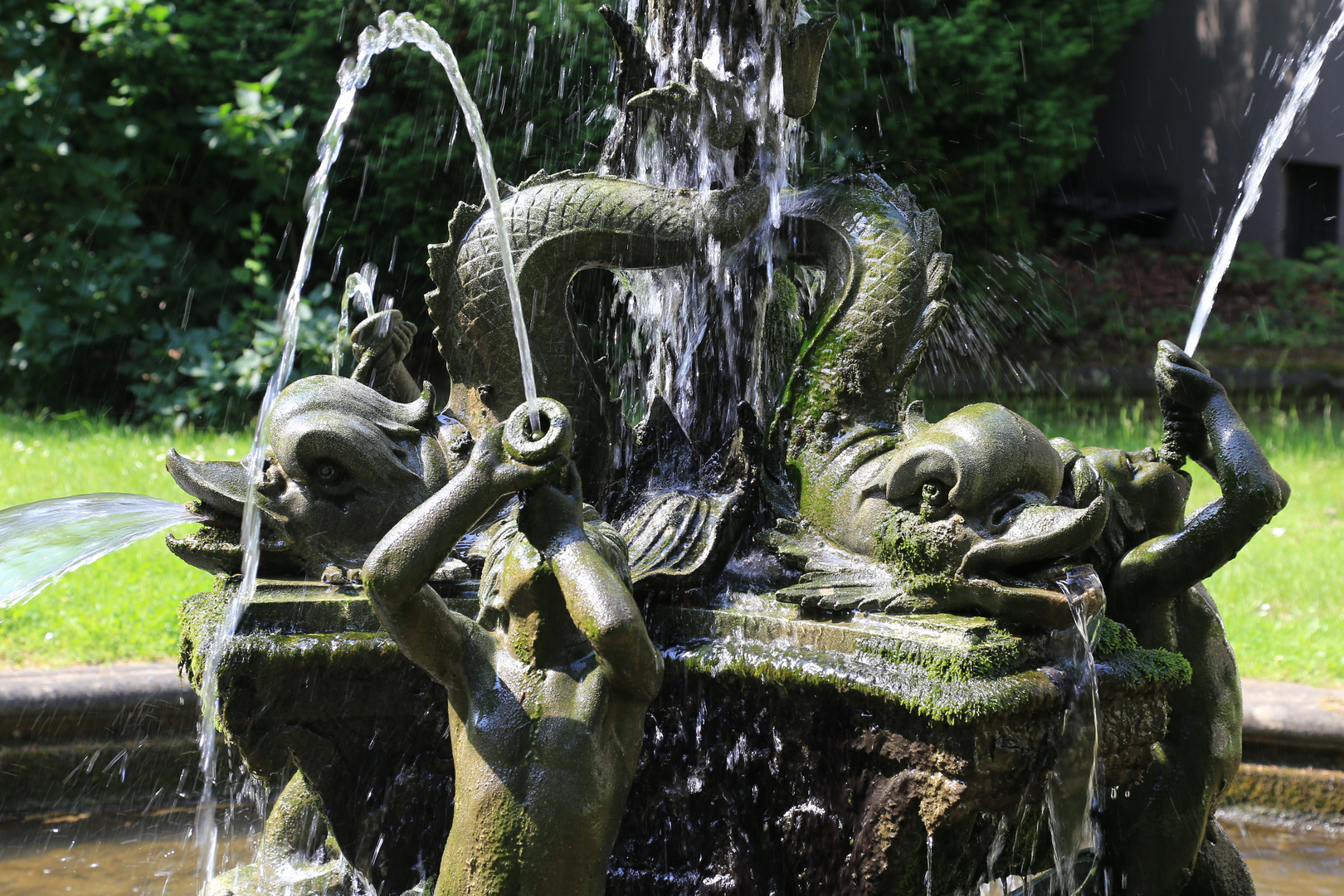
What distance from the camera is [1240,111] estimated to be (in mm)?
10484

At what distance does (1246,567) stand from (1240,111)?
19.7ft

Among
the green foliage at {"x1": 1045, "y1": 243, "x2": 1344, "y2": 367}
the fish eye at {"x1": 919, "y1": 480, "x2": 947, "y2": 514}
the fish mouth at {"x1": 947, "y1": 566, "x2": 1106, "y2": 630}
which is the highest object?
the green foliage at {"x1": 1045, "y1": 243, "x2": 1344, "y2": 367}

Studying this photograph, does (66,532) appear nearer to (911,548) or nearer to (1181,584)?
(911,548)

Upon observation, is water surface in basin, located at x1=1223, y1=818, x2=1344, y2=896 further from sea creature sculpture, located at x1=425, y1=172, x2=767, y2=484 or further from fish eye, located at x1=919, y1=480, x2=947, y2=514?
sea creature sculpture, located at x1=425, y1=172, x2=767, y2=484

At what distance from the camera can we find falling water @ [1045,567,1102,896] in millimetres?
2451

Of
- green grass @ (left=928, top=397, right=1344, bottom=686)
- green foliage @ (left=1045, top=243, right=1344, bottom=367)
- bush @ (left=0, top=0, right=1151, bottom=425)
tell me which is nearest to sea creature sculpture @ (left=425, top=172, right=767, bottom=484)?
green grass @ (left=928, top=397, right=1344, bottom=686)

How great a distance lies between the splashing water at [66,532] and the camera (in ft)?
9.33

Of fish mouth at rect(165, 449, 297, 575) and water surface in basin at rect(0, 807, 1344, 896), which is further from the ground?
fish mouth at rect(165, 449, 297, 575)

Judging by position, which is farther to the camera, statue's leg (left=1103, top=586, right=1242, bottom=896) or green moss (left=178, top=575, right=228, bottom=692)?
statue's leg (left=1103, top=586, right=1242, bottom=896)

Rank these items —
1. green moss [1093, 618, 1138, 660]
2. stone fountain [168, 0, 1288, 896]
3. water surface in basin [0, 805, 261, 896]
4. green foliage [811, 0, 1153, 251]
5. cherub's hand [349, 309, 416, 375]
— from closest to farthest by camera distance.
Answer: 1. stone fountain [168, 0, 1288, 896]
2. green moss [1093, 618, 1138, 660]
3. cherub's hand [349, 309, 416, 375]
4. water surface in basin [0, 805, 261, 896]
5. green foliage [811, 0, 1153, 251]

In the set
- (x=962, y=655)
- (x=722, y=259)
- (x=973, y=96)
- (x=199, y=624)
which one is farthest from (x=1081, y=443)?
(x=199, y=624)

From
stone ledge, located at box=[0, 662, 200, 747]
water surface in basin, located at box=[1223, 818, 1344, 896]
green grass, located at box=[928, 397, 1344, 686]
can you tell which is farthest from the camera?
green grass, located at box=[928, 397, 1344, 686]

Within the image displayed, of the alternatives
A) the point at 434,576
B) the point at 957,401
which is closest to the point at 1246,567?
the point at 957,401

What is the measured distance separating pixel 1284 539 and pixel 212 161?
711 cm
